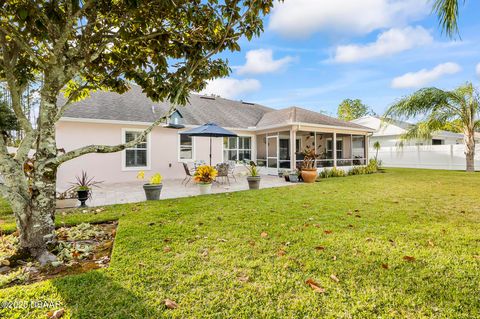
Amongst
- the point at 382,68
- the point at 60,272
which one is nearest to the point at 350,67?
the point at 382,68

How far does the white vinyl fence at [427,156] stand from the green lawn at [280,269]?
16.9 m

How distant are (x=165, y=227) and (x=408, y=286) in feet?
12.4

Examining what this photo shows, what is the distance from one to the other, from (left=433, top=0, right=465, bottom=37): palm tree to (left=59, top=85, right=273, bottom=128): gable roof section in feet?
26.7

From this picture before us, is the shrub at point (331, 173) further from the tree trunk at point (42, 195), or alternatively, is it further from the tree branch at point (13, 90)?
the tree branch at point (13, 90)

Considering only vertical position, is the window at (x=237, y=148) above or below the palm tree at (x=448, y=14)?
below

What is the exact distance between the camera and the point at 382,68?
1731 centimetres

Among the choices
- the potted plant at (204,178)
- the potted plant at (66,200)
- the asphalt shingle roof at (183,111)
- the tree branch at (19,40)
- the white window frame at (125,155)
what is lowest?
the potted plant at (66,200)

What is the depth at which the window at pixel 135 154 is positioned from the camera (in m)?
11.5

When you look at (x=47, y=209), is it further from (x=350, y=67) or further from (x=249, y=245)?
(x=350, y=67)

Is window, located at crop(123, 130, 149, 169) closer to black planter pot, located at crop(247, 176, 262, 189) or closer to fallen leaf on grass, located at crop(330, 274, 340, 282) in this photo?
black planter pot, located at crop(247, 176, 262, 189)

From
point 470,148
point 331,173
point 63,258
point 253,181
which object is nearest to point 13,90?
point 63,258

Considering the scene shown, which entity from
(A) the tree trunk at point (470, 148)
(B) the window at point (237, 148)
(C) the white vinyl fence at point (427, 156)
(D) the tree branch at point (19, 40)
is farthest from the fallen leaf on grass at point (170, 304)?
(C) the white vinyl fence at point (427, 156)

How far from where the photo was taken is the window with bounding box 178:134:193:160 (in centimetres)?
1292

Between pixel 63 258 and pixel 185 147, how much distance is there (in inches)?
396
